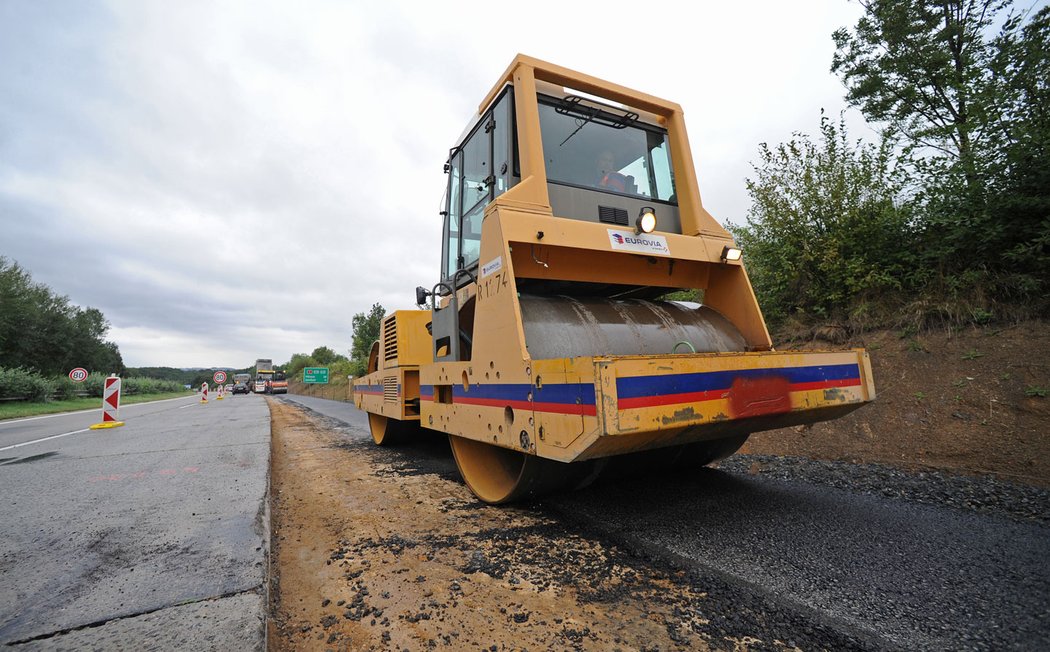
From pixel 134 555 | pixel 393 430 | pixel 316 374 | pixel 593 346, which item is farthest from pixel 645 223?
pixel 316 374

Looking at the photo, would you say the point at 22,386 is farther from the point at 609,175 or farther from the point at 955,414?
the point at 955,414

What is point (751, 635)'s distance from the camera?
180cm

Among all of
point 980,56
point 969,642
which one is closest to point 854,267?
point 980,56

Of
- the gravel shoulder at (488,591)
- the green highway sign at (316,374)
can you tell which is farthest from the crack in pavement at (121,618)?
the green highway sign at (316,374)

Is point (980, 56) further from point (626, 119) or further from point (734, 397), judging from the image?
point (734, 397)

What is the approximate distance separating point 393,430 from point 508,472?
341cm

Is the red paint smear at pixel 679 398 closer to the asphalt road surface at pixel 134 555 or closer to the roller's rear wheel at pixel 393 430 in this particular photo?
the asphalt road surface at pixel 134 555

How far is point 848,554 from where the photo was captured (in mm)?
2441

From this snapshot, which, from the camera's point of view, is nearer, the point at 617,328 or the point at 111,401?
the point at 617,328

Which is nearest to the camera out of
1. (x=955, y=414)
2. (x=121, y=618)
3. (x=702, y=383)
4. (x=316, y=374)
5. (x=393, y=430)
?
(x=121, y=618)

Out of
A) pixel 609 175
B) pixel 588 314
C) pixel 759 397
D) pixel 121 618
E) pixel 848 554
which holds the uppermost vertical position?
pixel 609 175

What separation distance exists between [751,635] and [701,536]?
983 millimetres

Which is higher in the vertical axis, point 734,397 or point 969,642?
point 734,397

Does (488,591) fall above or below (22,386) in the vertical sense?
below
